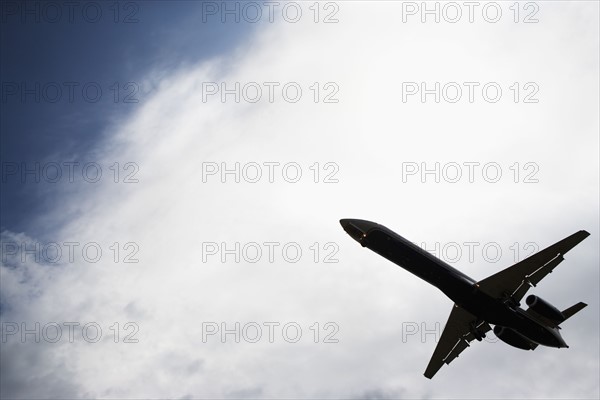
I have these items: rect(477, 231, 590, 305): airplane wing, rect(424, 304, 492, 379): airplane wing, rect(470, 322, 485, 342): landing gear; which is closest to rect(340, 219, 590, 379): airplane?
rect(477, 231, 590, 305): airplane wing

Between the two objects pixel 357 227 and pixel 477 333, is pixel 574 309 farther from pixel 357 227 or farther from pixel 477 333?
pixel 357 227

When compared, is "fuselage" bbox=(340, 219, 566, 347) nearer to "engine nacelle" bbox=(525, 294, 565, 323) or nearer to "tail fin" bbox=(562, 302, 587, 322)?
"engine nacelle" bbox=(525, 294, 565, 323)

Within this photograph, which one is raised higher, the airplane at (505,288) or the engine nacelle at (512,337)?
the airplane at (505,288)

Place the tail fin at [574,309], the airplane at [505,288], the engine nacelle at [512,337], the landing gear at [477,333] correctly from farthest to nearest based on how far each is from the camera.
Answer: the landing gear at [477,333], the engine nacelle at [512,337], the tail fin at [574,309], the airplane at [505,288]

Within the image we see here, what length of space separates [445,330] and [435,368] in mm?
4407

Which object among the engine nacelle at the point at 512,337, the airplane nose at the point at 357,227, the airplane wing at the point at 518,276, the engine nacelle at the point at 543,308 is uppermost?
the airplane nose at the point at 357,227

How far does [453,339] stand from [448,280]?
42.5 ft

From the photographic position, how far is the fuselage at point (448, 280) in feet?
144

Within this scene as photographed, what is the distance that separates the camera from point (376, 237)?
4350 cm

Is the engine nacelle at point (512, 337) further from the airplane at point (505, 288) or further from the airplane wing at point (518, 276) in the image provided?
the airplane wing at point (518, 276)

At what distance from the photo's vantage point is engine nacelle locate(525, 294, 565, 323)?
46.6 meters

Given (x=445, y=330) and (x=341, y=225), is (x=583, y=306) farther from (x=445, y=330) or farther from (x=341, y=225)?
(x=341, y=225)

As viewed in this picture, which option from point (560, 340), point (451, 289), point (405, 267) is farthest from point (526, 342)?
point (405, 267)

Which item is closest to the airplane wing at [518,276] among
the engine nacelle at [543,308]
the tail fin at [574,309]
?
the engine nacelle at [543,308]
